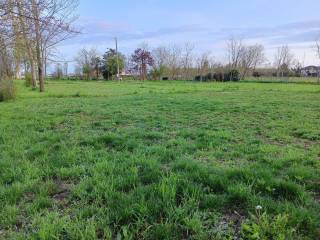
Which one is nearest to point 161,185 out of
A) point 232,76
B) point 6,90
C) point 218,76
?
point 6,90

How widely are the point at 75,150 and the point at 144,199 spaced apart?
2111 mm

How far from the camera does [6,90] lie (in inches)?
525

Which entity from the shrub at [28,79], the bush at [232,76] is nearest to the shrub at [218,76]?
the bush at [232,76]

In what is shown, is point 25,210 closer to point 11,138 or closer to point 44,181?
point 44,181

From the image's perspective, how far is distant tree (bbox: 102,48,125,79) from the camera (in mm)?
55094

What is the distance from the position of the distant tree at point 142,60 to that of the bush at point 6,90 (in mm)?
44663

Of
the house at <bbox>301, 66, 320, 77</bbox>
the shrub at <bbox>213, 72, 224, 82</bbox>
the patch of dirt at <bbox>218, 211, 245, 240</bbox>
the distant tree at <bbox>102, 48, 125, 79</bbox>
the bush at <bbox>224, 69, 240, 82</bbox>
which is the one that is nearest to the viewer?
the patch of dirt at <bbox>218, 211, 245, 240</bbox>

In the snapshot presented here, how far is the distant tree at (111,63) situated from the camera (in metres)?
55.1

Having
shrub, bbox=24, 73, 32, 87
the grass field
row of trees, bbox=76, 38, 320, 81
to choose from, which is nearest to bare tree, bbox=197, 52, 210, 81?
row of trees, bbox=76, 38, 320, 81

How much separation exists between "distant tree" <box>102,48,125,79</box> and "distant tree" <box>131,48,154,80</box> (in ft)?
10.8

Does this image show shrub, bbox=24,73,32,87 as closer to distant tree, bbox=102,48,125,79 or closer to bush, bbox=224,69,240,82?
distant tree, bbox=102,48,125,79

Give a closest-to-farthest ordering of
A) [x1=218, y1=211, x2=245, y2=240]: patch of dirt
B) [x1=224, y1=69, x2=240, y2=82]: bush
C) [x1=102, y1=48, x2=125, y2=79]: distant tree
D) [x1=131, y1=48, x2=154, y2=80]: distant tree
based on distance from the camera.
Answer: [x1=218, y1=211, x2=245, y2=240]: patch of dirt < [x1=224, y1=69, x2=240, y2=82]: bush < [x1=102, y1=48, x2=125, y2=79]: distant tree < [x1=131, y1=48, x2=154, y2=80]: distant tree

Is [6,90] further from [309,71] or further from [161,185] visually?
[309,71]

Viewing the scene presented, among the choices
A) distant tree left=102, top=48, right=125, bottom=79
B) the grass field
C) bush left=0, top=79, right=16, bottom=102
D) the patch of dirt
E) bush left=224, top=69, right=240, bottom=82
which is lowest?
the patch of dirt
